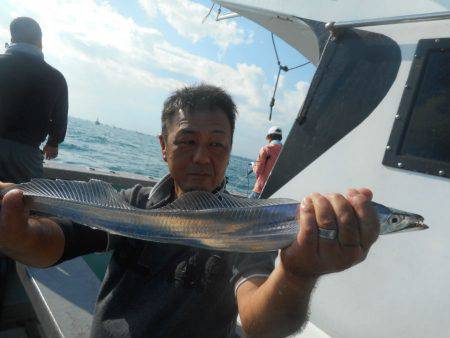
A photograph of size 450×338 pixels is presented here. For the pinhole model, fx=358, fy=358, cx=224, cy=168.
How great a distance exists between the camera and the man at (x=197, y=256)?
161cm

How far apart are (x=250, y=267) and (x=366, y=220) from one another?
745 mm

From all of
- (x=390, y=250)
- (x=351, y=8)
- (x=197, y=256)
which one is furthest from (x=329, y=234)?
(x=351, y=8)

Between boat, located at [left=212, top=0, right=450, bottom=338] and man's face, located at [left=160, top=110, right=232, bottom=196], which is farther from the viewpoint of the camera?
boat, located at [left=212, top=0, right=450, bottom=338]

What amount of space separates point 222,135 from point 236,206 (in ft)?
2.10

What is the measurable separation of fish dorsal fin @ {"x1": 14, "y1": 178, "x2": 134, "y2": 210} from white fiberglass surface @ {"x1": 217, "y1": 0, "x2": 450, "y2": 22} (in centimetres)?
288

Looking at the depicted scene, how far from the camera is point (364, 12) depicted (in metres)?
3.48

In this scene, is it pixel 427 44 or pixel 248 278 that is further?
pixel 427 44

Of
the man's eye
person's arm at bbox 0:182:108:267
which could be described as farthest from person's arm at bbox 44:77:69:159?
the man's eye

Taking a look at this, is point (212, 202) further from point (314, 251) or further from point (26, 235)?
point (26, 235)

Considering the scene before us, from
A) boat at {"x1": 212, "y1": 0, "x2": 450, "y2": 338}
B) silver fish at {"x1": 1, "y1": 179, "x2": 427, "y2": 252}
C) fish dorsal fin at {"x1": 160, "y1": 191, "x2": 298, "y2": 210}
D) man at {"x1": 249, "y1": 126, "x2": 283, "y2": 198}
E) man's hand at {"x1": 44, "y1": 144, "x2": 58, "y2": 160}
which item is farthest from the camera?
man at {"x1": 249, "y1": 126, "x2": 283, "y2": 198}

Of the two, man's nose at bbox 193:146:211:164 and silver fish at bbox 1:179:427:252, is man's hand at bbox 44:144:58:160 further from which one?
man's nose at bbox 193:146:211:164

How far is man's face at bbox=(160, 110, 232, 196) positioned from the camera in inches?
92.0

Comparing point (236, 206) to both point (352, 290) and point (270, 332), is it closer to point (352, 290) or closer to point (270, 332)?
point (270, 332)

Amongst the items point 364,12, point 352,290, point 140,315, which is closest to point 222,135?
point 140,315
